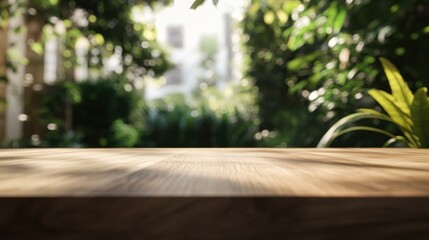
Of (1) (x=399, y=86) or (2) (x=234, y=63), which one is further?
(2) (x=234, y=63)

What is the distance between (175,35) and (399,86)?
96.7 ft

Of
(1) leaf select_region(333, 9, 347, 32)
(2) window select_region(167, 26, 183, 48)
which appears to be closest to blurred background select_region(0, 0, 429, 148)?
(1) leaf select_region(333, 9, 347, 32)

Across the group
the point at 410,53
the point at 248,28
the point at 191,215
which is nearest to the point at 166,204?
the point at 191,215

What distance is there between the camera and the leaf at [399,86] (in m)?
1.16

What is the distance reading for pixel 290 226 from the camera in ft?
0.89

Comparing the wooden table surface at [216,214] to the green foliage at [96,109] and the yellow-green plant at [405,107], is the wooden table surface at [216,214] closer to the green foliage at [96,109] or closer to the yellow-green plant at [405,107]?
the yellow-green plant at [405,107]

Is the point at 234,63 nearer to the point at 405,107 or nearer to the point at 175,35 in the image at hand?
the point at 405,107

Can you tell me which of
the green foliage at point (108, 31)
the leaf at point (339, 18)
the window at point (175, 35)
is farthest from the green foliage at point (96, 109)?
the window at point (175, 35)

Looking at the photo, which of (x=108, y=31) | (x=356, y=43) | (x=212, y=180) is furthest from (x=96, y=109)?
(x=212, y=180)

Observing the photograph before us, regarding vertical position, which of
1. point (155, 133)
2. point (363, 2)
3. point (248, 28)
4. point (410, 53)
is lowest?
point (155, 133)

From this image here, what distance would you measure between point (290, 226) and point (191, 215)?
6cm

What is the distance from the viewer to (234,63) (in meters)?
5.48

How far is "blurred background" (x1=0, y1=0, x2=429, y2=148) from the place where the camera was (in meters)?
1.52

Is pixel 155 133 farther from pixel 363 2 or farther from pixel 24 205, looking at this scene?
pixel 24 205
